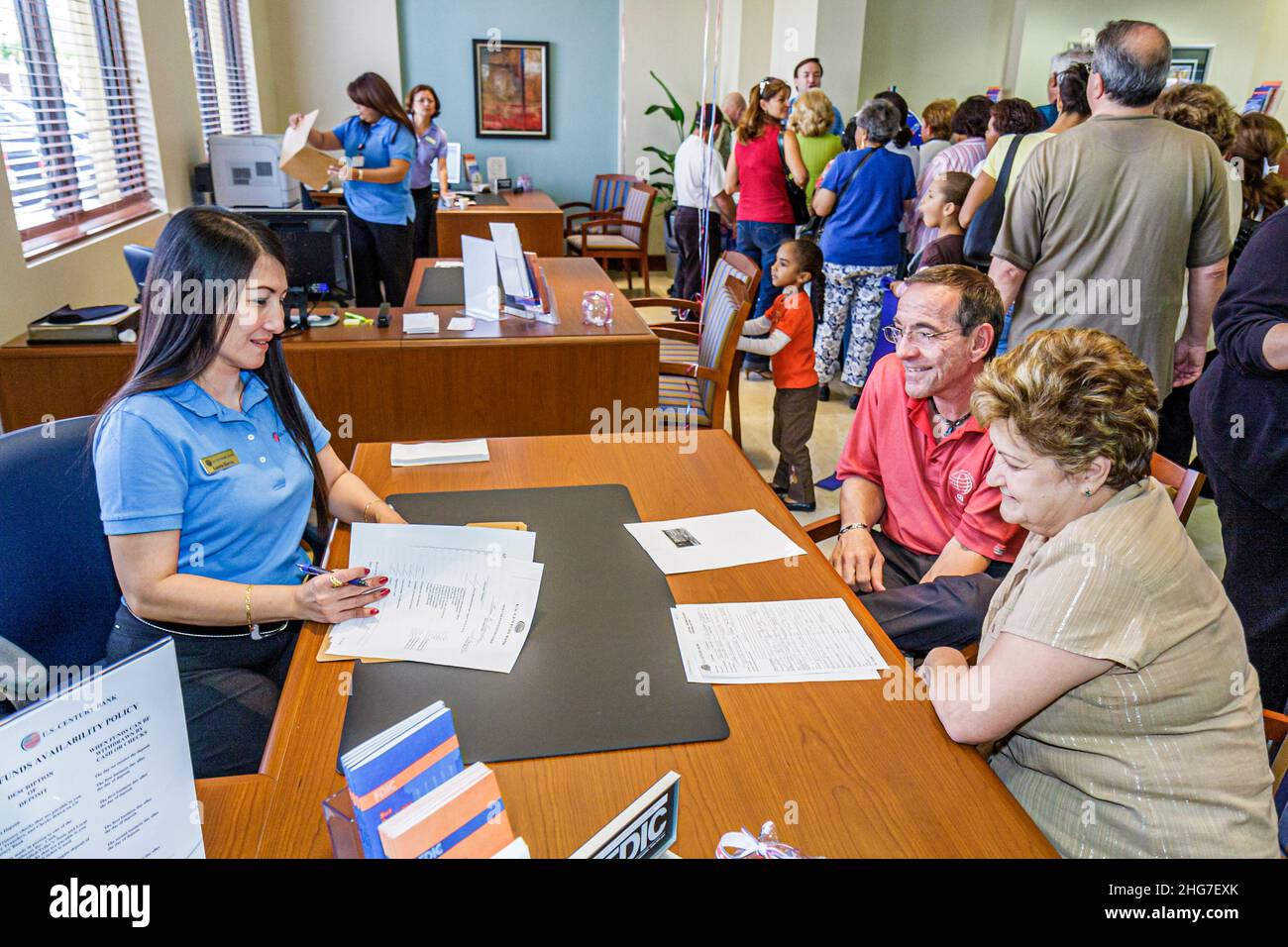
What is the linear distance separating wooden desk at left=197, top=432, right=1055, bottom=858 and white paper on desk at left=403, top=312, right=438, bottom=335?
5.86 feet

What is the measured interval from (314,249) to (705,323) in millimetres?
1447

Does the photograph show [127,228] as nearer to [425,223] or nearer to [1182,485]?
[425,223]

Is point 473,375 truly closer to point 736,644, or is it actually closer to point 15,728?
point 736,644

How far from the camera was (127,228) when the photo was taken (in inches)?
152

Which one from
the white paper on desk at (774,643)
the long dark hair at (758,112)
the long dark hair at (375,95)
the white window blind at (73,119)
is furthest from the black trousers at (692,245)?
the white paper on desk at (774,643)

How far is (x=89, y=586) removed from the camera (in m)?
1.48

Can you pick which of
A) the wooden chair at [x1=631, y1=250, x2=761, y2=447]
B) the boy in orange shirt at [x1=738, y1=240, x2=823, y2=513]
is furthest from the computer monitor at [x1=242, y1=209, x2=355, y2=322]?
the boy in orange shirt at [x1=738, y1=240, x2=823, y2=513]

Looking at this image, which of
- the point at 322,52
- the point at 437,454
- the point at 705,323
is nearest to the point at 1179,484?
the point at 437,454

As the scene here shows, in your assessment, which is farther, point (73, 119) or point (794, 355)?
point (73, 119)

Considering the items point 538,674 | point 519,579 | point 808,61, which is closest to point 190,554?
point 519,579

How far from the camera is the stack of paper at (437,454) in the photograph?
195 cm

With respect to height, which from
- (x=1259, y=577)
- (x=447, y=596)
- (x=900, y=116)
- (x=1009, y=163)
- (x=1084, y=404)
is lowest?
(x=1259, y=577)

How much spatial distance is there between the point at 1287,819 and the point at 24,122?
405 centimetres

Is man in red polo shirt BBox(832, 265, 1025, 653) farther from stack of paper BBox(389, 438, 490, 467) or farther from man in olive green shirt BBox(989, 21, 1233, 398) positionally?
stack of paper BBox(389, 438, 490, 467)
